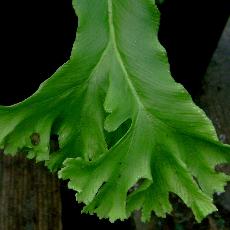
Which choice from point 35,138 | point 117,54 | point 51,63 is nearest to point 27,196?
point 51,63

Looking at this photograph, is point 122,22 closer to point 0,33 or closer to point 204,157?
point 204,157

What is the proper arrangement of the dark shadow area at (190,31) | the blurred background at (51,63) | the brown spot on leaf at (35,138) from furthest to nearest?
the dark shadow area at (190,31) < the blurred background at (51,63) < the brown spot on leaf at (35,138)

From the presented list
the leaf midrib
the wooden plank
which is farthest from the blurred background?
the leaf midrib

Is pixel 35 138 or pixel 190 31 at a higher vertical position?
pixel 35 138

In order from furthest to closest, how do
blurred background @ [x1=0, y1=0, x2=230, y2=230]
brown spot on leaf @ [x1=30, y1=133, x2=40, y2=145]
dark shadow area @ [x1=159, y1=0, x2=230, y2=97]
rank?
1. dark shadow area @ [x1=159, y1=0, x2=230, y2=97]
2. blurred background @ [x1=0, y1=0, x2=230, y2=230]
3. brown spot on leaf @ [x1=30, y1=133, x2=40, y2=145]

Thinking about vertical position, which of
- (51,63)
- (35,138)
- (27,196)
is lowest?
(27,196)

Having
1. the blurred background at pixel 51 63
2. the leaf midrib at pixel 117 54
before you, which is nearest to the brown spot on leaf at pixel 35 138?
the leaf midrib at pixel 117 54

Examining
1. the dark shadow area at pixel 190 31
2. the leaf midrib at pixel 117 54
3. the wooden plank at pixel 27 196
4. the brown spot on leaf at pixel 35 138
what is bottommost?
the wooden plank at pixel 27 196

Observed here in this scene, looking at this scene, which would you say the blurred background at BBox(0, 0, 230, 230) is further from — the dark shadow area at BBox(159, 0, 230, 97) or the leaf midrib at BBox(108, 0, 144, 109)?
the leaf midrib at BBox(108, 0, 144, 109)

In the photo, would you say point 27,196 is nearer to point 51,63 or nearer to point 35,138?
point 51,63

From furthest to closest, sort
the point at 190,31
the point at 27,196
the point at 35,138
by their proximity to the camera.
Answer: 1. the point at 190,31
2. the point at 27,196
3. the point at 35,138

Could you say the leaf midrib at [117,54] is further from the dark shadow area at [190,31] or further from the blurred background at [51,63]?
the dark shadow area at [190,31]
